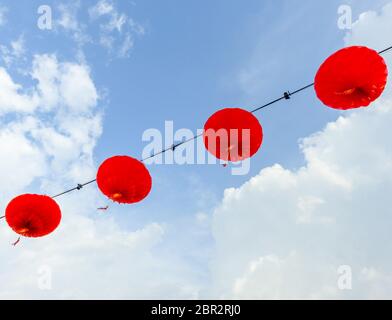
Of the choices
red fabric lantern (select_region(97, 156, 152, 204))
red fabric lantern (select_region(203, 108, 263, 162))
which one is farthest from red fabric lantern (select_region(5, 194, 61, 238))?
red fabric lantern (select_region(203, 108, 263, 162))

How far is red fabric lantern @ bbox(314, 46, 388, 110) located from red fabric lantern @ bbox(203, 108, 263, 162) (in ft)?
2.93

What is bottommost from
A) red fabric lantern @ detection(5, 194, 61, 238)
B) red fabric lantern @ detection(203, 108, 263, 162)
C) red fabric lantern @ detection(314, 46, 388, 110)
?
red fabric lantern @ detection(5, 194, 61, 238)

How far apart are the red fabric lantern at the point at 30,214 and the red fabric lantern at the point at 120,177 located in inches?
48.7

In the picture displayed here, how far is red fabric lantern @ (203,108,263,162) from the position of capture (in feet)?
15.2

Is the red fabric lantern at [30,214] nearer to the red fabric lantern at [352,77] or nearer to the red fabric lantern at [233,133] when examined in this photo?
the red fabric lantern at [233,133]

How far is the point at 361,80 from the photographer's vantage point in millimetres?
4344

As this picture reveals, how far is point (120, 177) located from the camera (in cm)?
527

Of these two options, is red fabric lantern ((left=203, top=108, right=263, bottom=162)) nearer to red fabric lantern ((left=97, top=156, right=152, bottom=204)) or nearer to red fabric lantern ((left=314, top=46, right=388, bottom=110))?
red fabric lantern ((left=314, top=46, right=388, bottom=110))

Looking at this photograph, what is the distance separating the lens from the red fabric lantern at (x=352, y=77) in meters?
4.29

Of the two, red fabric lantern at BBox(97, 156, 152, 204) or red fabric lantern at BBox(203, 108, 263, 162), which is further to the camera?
red fabric lantern at BBox(97, 156, 152, 204)
